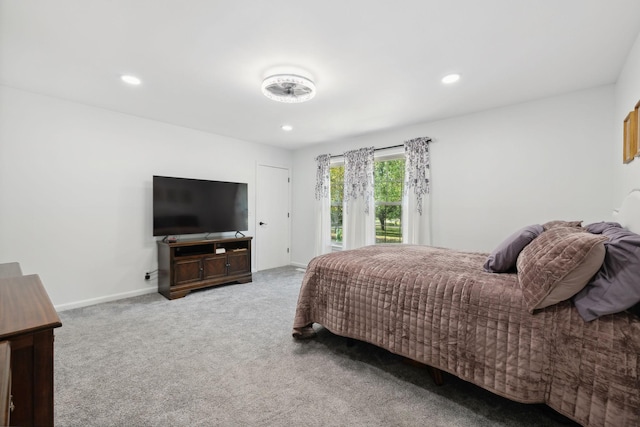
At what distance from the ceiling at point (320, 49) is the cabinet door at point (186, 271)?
6.61ft

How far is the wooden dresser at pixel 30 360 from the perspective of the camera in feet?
3.26

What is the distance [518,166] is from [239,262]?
4012 mm

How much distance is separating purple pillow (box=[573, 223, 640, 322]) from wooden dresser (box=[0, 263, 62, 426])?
220 centimetres

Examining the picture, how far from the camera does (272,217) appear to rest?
5582 millimetres

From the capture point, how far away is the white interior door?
5.36 m

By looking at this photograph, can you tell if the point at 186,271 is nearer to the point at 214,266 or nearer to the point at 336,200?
the point at 214,266

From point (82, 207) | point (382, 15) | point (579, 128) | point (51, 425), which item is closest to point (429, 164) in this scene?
point (579, 128)

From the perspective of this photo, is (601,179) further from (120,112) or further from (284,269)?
(120,112)

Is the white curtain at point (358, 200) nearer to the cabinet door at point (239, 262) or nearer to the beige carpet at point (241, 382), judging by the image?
the cabinet door at point (239, 262)

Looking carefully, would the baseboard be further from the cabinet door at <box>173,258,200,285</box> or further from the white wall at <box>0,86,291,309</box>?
the cabinet door at <box>173,258,200,285</box>

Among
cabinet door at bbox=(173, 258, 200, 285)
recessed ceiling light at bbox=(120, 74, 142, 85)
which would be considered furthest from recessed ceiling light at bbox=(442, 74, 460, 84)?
cabinet door at bbox=(173, 258, 200, 285)

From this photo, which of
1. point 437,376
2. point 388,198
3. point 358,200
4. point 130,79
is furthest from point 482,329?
point 130,79

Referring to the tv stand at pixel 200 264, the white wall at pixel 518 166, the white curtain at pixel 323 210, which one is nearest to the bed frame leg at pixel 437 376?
the white wall at pixel 518 166

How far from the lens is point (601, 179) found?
2875mm
